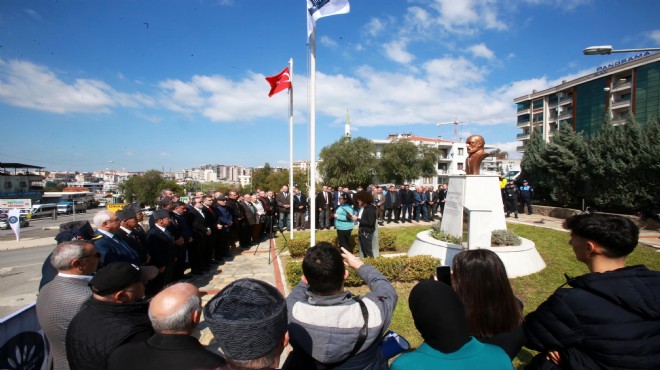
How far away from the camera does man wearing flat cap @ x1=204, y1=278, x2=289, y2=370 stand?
124cm

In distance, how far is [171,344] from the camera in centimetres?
152

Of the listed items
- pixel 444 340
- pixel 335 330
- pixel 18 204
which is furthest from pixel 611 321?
pixel 18 204

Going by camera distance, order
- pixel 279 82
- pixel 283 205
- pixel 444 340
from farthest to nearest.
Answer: pixel 283 205, pixel 279 82, pixel 444 340

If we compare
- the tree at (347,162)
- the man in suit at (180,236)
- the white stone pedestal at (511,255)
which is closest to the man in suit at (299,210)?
the man in suit at (180,236)

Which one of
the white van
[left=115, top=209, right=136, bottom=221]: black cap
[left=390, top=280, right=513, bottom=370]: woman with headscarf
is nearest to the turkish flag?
[left=115, top=209, right=136, bottom=221]: black cap

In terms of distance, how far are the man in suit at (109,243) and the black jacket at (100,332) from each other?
2.06m

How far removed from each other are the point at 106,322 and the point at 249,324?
52.8 inches

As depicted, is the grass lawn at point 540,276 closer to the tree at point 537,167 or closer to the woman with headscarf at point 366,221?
the woman with headscarf at point 366,221

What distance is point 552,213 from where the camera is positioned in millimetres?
15773

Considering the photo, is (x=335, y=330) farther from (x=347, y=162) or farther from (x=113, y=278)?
(x=347, y=162)

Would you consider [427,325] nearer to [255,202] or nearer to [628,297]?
[628,297]

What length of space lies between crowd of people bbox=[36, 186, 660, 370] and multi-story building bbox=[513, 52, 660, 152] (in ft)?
111

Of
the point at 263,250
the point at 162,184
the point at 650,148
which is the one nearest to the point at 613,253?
the point at 263,250

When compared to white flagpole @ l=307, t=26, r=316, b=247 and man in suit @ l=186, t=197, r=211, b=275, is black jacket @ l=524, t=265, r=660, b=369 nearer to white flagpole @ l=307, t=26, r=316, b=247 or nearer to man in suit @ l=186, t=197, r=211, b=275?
white flagpole @ l=307, t=26, r=316, b=247
